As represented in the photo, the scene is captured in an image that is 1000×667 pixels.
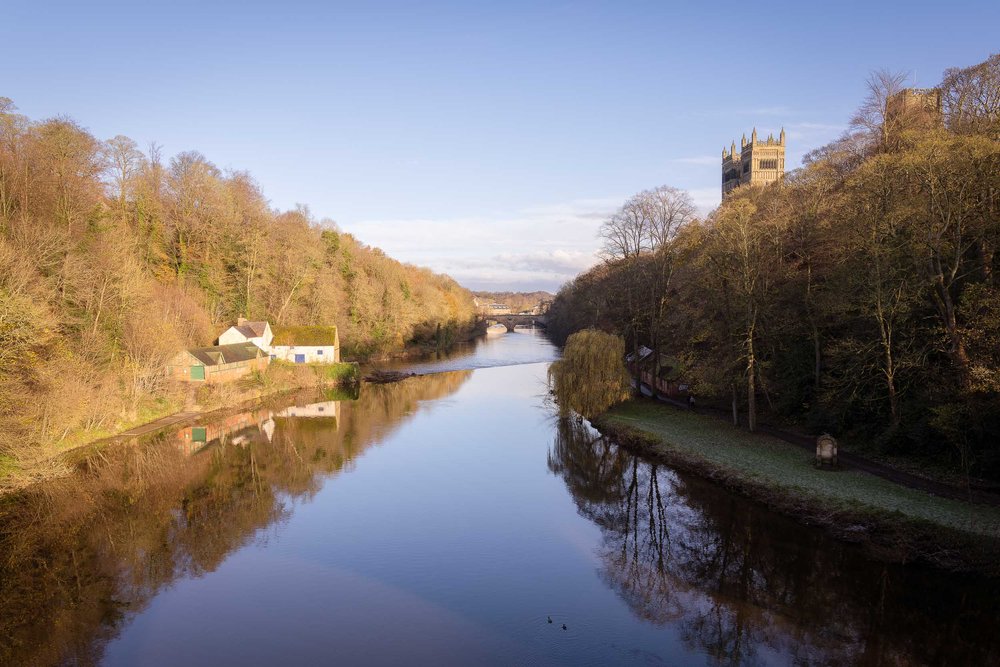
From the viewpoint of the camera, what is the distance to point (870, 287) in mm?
20188

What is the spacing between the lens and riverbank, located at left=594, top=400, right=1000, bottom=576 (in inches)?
557

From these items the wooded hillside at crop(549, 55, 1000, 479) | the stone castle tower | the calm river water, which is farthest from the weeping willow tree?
the stone castle tower

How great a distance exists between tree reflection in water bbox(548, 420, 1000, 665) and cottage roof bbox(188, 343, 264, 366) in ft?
85.4

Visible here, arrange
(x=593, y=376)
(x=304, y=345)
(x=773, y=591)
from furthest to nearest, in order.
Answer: (x=304, y=345) < (x=593, y=376) < (x=773, y=591)

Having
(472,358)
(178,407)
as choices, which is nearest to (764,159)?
(472,358)

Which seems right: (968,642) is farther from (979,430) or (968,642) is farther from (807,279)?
(807,279)

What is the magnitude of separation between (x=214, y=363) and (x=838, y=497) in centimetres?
3265

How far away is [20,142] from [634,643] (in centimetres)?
3488

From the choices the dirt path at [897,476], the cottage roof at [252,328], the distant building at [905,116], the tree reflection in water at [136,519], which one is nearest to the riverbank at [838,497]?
the dirt path at [897,476]

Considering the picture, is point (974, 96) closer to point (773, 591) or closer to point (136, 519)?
point (773, 591)

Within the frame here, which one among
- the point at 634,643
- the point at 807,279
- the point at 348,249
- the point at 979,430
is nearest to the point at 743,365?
the point at 807,279

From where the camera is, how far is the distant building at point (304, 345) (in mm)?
48625

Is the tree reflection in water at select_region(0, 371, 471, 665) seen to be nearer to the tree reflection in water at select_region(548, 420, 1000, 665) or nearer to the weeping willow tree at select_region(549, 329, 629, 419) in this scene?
the weeping willow tree at select_region(549, 329, 629, 419)

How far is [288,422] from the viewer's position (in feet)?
108
